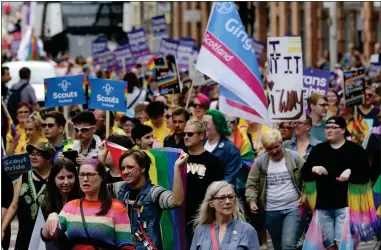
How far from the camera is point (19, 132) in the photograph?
17.3 meters

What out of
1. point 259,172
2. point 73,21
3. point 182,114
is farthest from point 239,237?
point 73,21

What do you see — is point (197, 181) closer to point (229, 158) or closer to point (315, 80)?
point (229, 158)

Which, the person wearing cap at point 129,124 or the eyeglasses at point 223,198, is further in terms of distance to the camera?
the person wearing cap at point 129,124

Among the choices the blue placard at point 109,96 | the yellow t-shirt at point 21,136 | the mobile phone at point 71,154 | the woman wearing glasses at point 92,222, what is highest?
the blue placard at point 109,96

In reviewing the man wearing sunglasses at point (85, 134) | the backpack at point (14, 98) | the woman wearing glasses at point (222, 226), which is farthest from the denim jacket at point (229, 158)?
the backpack at point (14, 98)

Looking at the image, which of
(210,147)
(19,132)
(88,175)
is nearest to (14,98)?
(19,132)

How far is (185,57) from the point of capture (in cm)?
2909

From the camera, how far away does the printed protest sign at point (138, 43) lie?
30031 millimetres

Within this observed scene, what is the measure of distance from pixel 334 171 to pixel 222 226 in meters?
3.16

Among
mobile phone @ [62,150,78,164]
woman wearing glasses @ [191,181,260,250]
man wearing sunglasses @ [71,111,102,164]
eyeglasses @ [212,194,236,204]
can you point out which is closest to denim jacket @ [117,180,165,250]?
woman wearing glasses @ [191,181,260,250]

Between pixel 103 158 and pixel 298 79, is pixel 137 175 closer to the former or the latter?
pixel 103 158

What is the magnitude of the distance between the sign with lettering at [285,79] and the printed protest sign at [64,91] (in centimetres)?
235

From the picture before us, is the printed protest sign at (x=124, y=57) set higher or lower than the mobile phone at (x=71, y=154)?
higher

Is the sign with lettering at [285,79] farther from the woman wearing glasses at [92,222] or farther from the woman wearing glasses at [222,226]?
the woman wearing glasses at [92,222]
